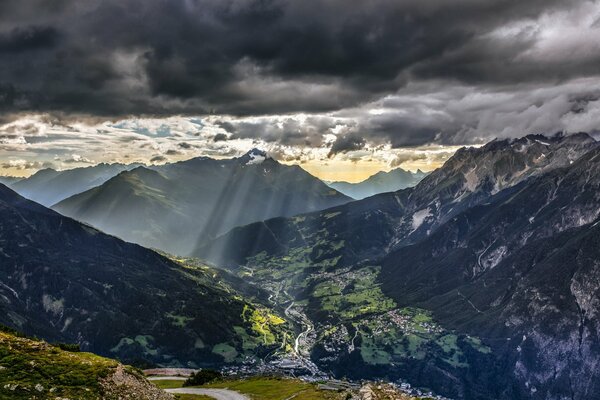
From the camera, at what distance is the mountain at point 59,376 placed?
293 ft

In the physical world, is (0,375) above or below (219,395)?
→ above

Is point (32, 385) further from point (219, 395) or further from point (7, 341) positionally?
point (219, 395)

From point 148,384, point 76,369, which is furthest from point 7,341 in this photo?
point 148,384

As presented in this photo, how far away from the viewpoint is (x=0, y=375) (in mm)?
88938

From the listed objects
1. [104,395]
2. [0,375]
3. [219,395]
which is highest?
[0,375]

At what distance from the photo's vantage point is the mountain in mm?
89438

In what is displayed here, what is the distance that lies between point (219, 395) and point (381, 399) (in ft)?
329

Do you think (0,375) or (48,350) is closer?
(0,375)

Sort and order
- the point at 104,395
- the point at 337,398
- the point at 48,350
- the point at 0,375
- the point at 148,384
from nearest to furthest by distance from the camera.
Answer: the point at 0,375 < the point at 104,395 < the point at 48,350 < the point at 148,384 < the point at 337,398

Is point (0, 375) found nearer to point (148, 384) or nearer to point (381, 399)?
point (148, 384)

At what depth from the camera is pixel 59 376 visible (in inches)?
3792

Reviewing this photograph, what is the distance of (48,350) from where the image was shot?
346 ft

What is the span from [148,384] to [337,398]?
95526 millimetres

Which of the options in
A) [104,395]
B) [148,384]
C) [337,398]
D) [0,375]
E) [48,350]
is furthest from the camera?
[337,398]
